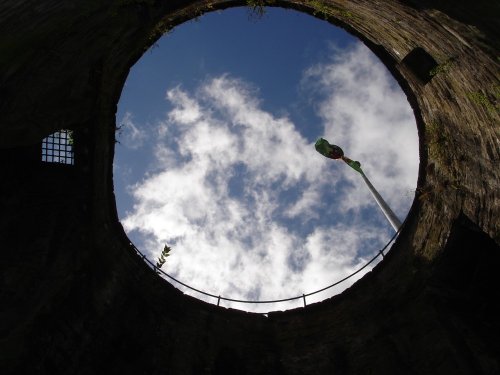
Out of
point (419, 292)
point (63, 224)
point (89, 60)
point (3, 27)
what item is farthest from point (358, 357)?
point (3, 27)

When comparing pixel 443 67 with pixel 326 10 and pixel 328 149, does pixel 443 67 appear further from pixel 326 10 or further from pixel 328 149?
pixel 328 149

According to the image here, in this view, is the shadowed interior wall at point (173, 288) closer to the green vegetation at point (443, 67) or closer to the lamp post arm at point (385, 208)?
the green vegetation at point (443, 67)

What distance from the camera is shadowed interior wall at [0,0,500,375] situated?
683 centimetres

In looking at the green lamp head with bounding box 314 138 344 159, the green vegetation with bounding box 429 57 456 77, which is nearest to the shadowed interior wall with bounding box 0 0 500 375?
the green vegetation with bounding box 429 57 456 77

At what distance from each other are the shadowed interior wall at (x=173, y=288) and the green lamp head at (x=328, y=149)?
7394 mm

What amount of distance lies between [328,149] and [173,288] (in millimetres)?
9032

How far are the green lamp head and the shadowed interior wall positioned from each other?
7394mm

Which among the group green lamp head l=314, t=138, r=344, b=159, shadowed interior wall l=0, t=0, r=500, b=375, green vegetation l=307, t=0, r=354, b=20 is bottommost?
shadowed interior wall l=0, t=0, r=500, b=375

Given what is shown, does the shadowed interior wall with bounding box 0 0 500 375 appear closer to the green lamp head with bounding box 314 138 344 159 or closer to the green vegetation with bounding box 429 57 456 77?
the green vegetation with bounding box 429 57 456 77

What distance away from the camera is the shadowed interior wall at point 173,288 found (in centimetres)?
683

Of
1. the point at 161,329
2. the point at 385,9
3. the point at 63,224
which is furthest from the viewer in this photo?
the point at 161,329

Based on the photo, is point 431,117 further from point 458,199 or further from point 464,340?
point 464,340

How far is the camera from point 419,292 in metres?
9.36

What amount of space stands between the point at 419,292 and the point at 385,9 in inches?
217
